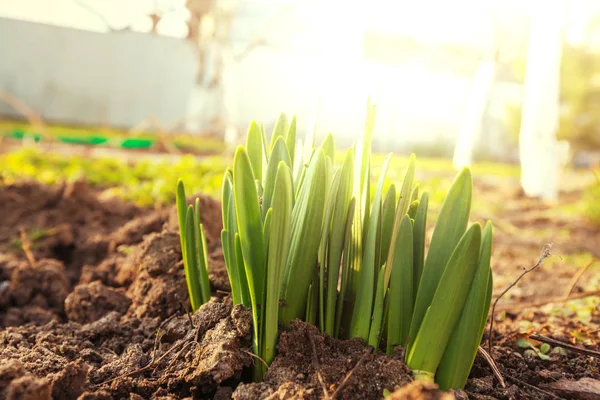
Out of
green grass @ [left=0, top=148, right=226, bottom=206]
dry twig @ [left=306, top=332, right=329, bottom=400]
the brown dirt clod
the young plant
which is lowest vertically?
the brown dirt clod

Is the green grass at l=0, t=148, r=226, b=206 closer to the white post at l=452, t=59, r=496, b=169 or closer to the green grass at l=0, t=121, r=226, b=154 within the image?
the green grass at l=0, t=121, r=226, b=154

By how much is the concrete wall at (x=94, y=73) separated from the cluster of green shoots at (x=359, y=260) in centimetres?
1303

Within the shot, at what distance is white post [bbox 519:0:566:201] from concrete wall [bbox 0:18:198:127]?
7911 mm

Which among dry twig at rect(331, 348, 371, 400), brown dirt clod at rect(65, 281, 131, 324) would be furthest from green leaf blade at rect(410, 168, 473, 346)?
brown dirt clod at rect(65, 281, 131, 324)

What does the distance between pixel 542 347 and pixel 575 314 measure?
621 millimetres

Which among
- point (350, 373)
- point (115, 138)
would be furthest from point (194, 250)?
point (115, 138)

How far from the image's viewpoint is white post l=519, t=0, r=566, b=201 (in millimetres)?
9469

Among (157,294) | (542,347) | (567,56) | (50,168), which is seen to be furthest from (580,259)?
(567,56)

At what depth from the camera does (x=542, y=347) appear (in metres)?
1.69

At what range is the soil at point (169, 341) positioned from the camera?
48.8 inches

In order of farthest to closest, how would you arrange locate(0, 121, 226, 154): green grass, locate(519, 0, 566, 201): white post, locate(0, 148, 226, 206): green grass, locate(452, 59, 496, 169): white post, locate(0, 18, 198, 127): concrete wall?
locate(0, 18, 198, 127): concrete wall < locate(452, 59, 496, 169): white post < locate(0, 121, 226, 154): green grass < locate(519, 0, 566, 201): white post < locate(0, 148, 226, 206): green grass

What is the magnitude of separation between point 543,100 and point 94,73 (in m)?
10.6

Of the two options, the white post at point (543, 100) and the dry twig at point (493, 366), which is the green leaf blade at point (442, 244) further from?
the white post at point (543, 100)

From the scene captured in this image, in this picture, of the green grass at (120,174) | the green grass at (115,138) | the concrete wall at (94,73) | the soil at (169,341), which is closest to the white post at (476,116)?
the green grass at (115,138)
